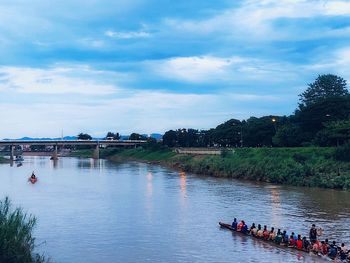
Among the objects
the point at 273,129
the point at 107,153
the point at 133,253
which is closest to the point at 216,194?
the point at 133,253

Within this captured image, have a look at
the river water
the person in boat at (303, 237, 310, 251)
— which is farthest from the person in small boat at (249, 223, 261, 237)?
the person in boat at (303, 237, 310, 251)

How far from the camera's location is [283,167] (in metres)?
73.9

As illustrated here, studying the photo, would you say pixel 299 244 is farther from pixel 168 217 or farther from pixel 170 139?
pixel 170 139

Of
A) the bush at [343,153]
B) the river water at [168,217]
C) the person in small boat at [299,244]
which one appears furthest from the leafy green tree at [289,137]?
the person in small boat at [299,244]

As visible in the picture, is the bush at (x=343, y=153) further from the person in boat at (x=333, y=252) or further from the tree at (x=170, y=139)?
the tree at (x=170, y=139)

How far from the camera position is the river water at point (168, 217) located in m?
31.2

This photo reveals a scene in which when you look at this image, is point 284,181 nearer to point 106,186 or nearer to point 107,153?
point 106,186

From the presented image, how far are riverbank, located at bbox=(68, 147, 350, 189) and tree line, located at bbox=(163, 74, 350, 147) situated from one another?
27.1 feet

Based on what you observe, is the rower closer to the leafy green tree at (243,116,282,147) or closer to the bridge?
the leafy green tree at (243,116,282,147)

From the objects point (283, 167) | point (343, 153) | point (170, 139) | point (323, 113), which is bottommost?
point (283, 167)

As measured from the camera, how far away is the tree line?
88.4 meters

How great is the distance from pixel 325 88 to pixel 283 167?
5709 centimetres

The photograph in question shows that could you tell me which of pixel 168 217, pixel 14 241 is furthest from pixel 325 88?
pixel 14 241

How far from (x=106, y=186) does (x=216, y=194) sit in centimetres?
1772
